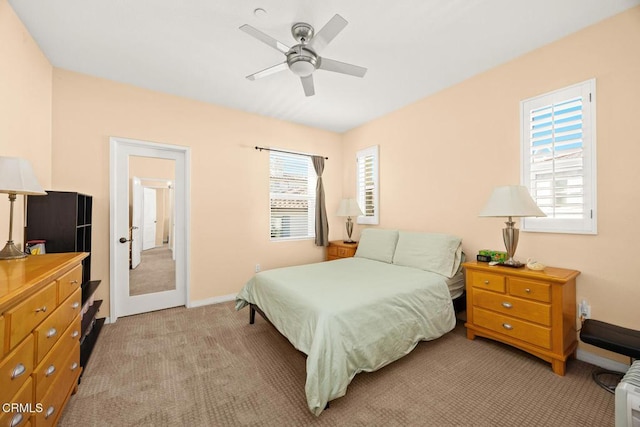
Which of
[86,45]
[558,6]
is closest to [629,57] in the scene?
[558,6]

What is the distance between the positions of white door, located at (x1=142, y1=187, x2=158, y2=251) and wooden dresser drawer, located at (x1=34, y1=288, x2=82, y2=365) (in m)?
1.63

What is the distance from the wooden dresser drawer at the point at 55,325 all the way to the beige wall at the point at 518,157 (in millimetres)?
3557

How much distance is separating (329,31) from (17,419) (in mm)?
2559

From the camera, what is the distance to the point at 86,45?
2.33 metres

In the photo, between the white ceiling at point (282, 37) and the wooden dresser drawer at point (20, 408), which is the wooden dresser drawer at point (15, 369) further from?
the white ceiling at point (282, 37)

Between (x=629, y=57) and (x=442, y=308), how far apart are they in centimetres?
252

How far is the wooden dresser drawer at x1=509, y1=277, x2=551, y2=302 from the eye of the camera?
79.0 inches

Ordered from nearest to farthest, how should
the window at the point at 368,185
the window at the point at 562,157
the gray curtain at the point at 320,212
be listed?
the window at the point at 562,157
the window at the point at 368,185
the gray curtain at the point at 320,212

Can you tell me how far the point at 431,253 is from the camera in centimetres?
291

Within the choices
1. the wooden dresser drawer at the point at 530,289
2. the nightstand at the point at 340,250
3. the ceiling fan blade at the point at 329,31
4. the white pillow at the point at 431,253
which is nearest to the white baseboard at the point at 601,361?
the wooden dresser drawer at the point at 530,289

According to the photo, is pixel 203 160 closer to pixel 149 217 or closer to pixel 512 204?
pixel 149 217

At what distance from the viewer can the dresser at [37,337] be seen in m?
0.99

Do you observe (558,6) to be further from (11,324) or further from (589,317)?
(11,324)

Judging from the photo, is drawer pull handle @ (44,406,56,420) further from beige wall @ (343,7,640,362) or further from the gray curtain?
beige wall @ (343,7,640,362)
